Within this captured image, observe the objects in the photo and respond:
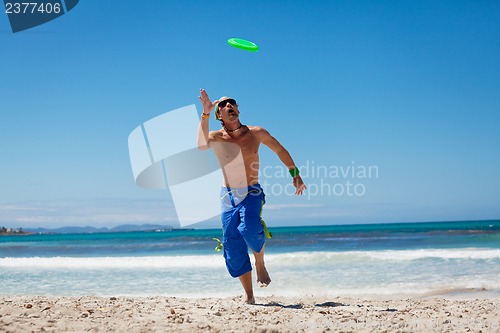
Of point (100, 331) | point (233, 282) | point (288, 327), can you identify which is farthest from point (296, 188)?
point (233, 282)

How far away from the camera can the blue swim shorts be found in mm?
5227

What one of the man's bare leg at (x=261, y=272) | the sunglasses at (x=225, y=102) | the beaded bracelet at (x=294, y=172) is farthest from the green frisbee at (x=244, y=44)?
the man's bare leg at (x=261, y=272)

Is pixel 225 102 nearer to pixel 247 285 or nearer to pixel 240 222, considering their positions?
pixel 240 222

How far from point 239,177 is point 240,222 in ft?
1.54

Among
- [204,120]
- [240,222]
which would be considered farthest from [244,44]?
[240,222]

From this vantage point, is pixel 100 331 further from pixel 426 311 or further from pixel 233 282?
pixel 233 282

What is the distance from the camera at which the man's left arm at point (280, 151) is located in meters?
5.41

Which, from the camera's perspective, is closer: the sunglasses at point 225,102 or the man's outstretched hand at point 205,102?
the man's outstretched hand at point 205,102

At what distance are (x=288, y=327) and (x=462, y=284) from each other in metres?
5.03

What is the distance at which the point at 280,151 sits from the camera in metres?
5.46

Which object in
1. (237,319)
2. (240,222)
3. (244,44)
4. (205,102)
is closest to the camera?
(237,319)

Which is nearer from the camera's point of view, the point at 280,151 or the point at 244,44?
the point at 280,151

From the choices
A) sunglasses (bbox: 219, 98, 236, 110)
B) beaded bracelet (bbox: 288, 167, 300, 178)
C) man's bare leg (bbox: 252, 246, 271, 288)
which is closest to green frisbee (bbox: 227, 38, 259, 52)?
sunglasses (bbox: 219, 98, 236, 110)

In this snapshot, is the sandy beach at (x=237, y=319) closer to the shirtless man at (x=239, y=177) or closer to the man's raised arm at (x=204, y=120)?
the shirtless man at (x=239, y=177)
